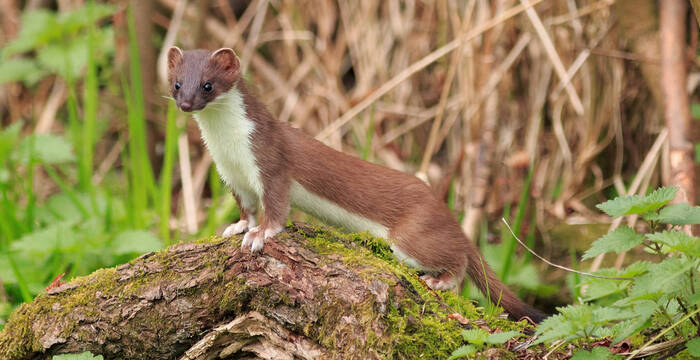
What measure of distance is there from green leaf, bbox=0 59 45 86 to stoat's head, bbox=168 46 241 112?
4.26 metres

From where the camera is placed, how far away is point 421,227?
3.76 metres

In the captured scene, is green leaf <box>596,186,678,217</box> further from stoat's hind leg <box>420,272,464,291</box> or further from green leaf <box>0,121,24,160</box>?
green leaf <box>0,121,24,160</box>

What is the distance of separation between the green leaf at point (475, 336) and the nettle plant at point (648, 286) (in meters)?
0.20

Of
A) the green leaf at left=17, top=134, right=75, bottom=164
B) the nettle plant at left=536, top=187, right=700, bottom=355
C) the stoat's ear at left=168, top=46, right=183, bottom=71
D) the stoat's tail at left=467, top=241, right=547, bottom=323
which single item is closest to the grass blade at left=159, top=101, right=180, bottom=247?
the green leaf at left=17, top=134, right=75, bottom=164

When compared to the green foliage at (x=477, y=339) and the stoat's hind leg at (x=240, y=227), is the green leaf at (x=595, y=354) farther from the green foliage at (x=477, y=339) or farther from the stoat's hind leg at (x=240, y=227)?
the stoat's hind leg at (x=240, y=227)

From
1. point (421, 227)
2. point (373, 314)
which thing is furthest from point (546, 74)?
point (373, 314)

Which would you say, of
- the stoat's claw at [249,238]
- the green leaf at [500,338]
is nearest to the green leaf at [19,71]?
the stoat's claw at [249,238]

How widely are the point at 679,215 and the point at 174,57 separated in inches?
88.0

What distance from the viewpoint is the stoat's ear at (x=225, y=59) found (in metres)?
3.37

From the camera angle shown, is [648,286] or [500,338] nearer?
[648,286]

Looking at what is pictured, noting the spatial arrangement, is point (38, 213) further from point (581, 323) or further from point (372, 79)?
point (581, 323)

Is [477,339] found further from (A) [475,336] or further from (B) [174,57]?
(B) [174,57]

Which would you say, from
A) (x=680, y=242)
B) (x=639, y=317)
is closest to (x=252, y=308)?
(x=639, y=317)

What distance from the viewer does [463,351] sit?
260 centimetres
